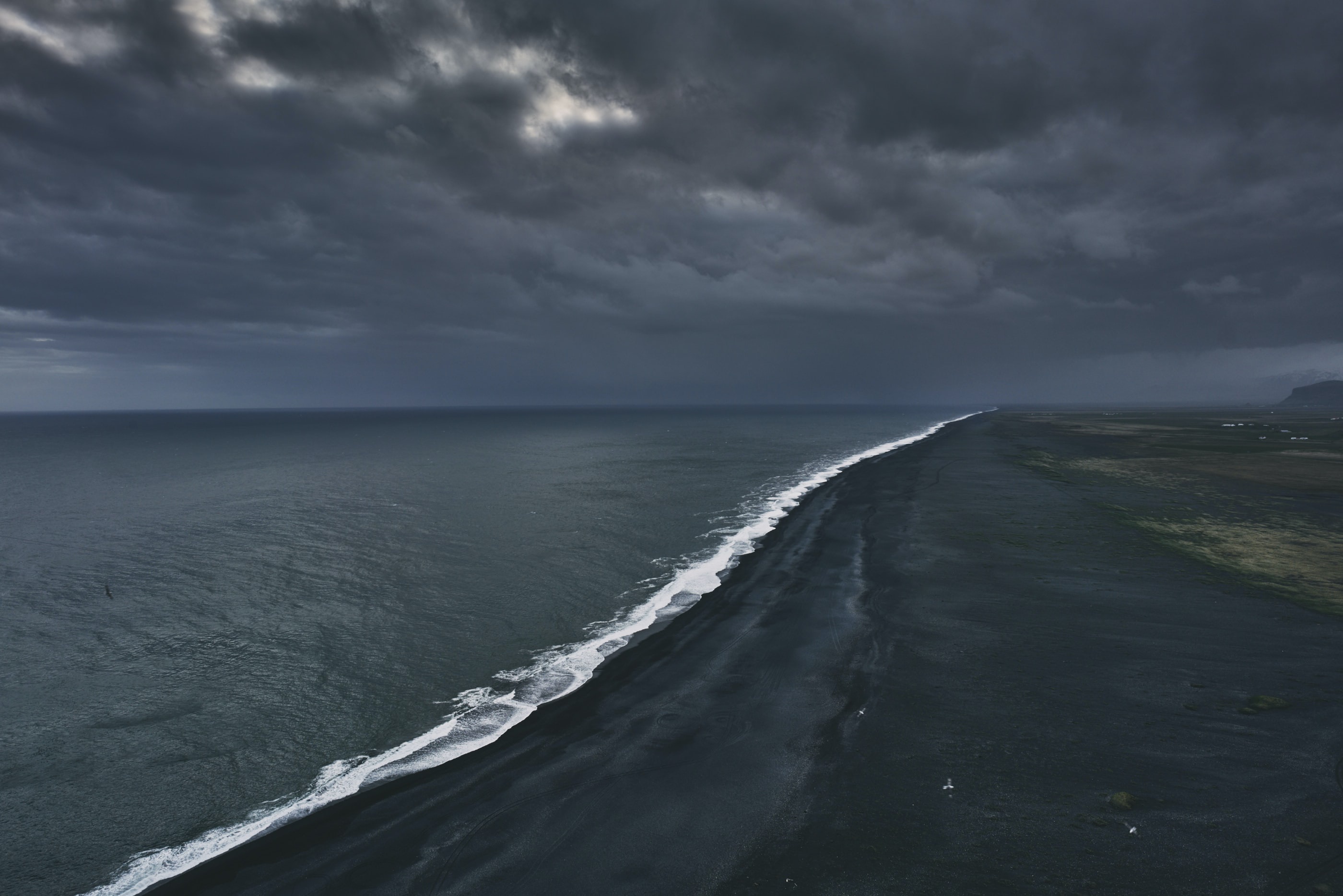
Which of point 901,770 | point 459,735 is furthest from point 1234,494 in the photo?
point 459,735

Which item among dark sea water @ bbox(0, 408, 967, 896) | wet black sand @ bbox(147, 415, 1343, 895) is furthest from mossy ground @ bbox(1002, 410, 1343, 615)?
dark sea water @ bbox(0, 408, 967, 896)

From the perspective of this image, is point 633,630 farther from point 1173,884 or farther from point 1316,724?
point 1316,724

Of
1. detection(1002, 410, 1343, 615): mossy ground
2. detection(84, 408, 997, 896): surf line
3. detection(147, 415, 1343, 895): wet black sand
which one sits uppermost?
detection(1002, 410, 1343, 615): mossy ground

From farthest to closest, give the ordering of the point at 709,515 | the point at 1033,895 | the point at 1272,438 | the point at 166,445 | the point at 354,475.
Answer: the point at 166,445 < the point at 1272,438 < the point at 354,475 < the point at 709,515 < the point at 1033,895

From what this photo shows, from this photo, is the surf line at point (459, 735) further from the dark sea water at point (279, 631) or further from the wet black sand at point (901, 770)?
the wet black sand at point (901, 770)

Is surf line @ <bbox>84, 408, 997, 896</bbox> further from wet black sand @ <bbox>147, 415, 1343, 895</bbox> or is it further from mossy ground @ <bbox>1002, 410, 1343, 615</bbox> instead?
mossy ground @ <bbox>1002, 410, 1343, 615</bbox>

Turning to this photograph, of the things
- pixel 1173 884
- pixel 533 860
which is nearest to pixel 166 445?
pixel 533 860

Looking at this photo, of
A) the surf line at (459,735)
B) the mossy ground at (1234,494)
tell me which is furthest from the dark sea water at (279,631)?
the mossy ground at (1234,494)
